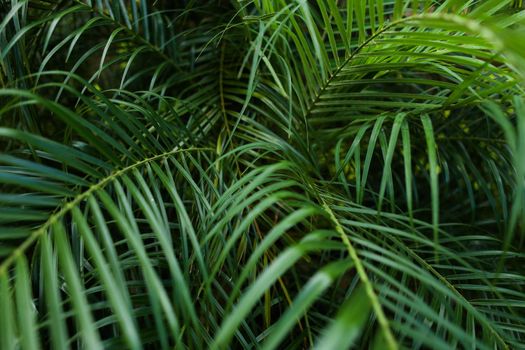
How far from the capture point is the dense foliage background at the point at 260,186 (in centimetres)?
34

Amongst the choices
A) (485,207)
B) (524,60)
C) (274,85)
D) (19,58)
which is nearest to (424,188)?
(485,207)

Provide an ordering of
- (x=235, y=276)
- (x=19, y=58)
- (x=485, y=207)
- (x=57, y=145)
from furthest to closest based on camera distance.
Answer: (x=485, y=207), (x=19, y=58), (x=235, y=276), (x=57, y=145)

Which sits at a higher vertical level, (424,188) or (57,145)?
(57,145)

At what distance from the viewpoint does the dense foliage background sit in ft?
1.12

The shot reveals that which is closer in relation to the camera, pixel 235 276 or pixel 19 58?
pixel 235 276

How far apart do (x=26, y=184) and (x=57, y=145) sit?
0.05 metres

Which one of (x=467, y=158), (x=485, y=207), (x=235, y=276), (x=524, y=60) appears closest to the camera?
(x=524, y=60)

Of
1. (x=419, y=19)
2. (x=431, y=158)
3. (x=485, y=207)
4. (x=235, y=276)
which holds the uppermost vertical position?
(x=419, y=19)

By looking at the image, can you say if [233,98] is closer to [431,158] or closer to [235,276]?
[235,276]

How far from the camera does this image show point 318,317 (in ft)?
2.01

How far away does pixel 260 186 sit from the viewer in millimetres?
574

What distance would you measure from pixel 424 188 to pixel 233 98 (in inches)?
18.2

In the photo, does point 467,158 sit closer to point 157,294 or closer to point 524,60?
point 524,60

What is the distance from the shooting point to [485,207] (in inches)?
37.1
